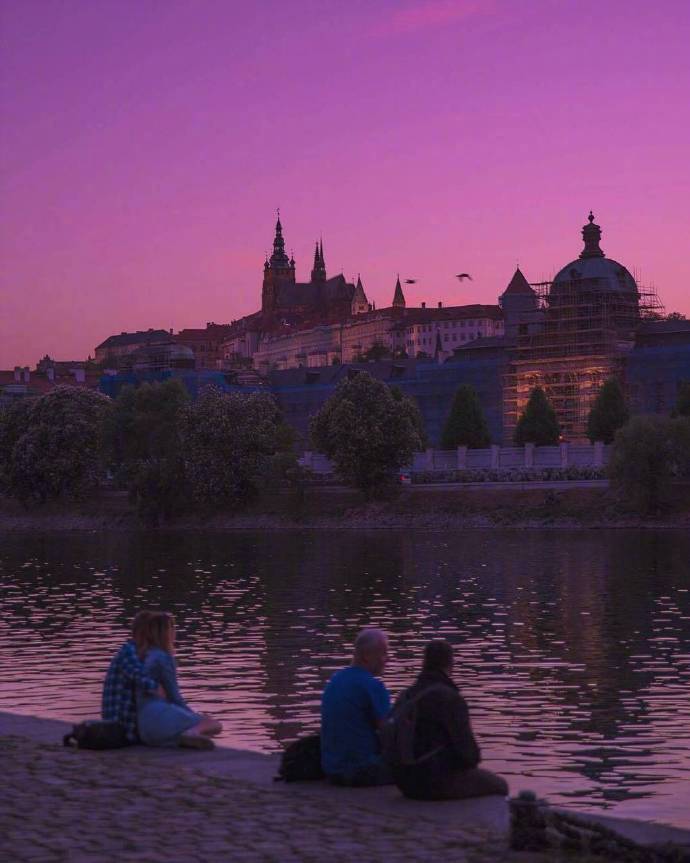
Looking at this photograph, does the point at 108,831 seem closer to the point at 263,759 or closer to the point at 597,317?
the point at 263,759

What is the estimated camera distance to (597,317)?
531 feet

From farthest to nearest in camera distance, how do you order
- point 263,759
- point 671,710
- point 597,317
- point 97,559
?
point 597,317 < point 97,559 < point 671,710 < point 263,759

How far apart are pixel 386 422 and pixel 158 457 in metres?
19.4

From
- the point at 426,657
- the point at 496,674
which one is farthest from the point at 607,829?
the point at 496,674

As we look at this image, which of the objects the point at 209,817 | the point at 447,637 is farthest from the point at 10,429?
the point at 209,817

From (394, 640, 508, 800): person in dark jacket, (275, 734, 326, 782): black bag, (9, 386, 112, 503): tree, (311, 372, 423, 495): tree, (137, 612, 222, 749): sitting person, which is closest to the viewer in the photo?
(394, 640, 508, 800): person in dark jacket

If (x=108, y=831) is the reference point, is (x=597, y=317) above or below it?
above

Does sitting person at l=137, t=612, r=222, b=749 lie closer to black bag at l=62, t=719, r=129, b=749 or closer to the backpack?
black bag at l=62, t=719, r=129, b=749

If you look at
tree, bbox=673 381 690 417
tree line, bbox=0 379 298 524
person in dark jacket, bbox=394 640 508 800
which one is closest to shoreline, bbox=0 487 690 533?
tree line, bbox=0 379 298 524

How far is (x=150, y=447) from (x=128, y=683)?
342ft

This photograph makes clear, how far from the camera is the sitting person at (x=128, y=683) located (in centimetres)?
1608

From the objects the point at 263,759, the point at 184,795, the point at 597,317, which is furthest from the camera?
the point at 597,317

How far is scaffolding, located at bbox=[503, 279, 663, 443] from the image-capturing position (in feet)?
518

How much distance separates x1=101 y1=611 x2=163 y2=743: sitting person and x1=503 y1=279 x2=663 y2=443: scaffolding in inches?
5557
